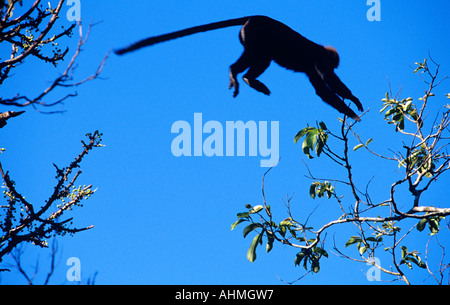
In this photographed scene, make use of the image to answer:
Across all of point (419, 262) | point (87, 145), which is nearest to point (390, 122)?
point (419, 262)

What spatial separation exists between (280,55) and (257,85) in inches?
33.9

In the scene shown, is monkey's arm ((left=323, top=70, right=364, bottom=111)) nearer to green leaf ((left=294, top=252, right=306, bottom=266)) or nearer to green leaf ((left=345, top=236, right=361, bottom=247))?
green leaf ((left=345, top=236, right=361, bottom=247))

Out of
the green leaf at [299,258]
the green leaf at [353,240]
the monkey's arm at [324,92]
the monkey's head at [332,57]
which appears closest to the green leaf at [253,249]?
the green leaf at [299,258]

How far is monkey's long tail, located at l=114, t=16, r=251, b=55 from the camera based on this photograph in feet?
13.0

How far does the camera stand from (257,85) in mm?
4852

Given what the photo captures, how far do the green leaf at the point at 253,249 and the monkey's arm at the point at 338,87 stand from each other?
9.39 ft

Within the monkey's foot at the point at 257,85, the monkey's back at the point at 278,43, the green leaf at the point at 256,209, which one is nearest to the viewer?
the green leaf at the point at 256,209

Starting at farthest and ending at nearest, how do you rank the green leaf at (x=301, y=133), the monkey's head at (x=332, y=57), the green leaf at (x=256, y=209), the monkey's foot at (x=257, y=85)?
1. the monkey's head at (x=332, y=57)
2. the monkey's foot at (x=257, y=85)
3. the green leaf at (x=301, y=133)
4. the green leaf at (x=256, y=209)

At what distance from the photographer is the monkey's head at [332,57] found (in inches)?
233

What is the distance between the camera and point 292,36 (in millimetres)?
5527

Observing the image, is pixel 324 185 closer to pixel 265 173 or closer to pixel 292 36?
pixel 265 173

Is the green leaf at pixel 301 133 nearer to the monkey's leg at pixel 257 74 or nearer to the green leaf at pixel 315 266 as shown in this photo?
the green leaf at pixel 315 266
